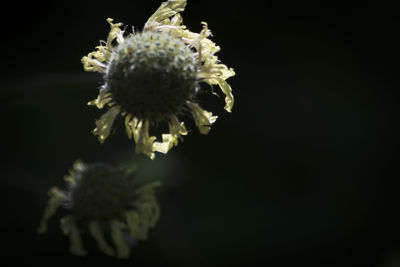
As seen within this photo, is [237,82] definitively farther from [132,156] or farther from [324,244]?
[324,244]

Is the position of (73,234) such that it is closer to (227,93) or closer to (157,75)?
(157,75)

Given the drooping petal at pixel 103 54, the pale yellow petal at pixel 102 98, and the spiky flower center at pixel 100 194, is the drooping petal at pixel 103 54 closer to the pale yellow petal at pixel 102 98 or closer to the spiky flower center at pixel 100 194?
the pale yellow petal at pixel 102 98

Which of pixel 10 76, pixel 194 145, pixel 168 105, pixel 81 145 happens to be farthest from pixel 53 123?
pixel 168 105

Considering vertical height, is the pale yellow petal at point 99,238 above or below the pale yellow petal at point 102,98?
below

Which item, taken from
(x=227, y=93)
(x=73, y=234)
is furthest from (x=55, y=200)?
(x=227, y=93)

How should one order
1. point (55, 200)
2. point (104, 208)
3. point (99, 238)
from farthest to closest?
1. point (55, 200)
2. point (104, 208)
3. point (99, 238)

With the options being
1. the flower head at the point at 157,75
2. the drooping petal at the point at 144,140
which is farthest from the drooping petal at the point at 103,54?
the drooping petal at the point at 144,140
